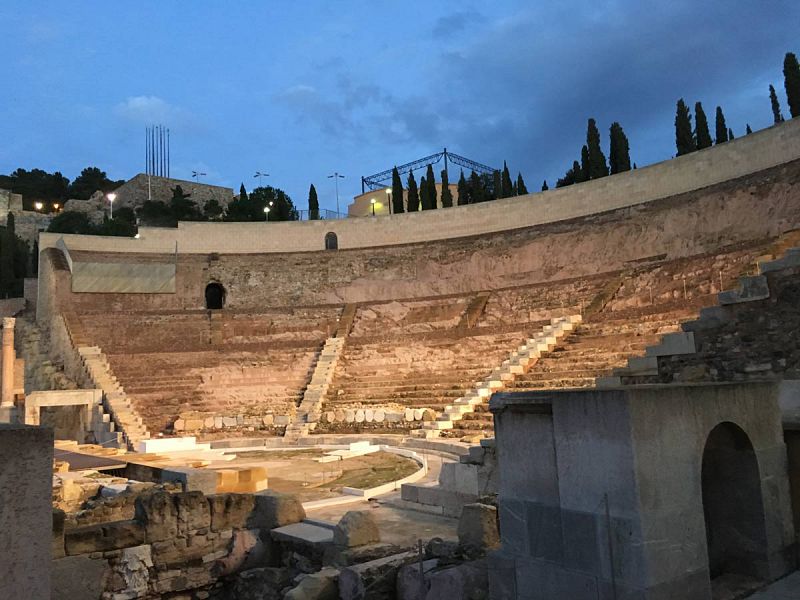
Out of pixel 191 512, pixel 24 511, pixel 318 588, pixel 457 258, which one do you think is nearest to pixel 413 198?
pixel 457 258

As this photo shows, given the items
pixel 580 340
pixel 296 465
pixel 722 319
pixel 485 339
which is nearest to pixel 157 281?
pixel 485 339

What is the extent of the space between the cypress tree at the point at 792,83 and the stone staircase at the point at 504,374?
1759 centimetres

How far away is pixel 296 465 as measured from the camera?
13.5 m

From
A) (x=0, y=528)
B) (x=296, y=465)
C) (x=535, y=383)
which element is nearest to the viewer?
(x=0, y=528)

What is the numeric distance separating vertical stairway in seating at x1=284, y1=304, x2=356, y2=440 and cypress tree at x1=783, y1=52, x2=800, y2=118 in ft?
74.0

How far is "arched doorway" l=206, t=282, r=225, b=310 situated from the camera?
95.6 ft

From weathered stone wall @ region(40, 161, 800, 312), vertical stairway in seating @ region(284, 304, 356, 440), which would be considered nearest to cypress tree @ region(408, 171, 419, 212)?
weathered stone wall @ region(40, 161, 800, 312)

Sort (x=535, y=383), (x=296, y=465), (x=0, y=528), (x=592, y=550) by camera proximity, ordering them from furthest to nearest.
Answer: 1. (x=535, y=383)
2. (x=296, y=465)
3. (x=592, y=550)
4. (x=0, y=528)

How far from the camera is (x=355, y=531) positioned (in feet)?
20.0

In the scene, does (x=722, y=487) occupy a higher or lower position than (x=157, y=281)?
lower

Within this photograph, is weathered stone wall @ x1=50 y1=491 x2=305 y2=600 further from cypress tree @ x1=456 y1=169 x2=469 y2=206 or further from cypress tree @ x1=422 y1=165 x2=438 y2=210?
cypress tree @ x1=456 y1=169 x2=469 y2=206

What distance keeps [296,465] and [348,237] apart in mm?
18444

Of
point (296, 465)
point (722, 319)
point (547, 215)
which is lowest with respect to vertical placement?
point (296, 465)

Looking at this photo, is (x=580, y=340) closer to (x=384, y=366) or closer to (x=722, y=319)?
(x=384, y=366)
